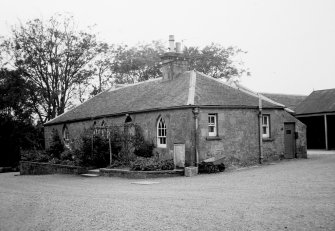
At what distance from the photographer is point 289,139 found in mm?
22188

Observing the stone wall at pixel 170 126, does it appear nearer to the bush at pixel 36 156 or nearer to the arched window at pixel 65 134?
the bush at pixel 36 156

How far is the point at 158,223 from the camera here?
7.44m

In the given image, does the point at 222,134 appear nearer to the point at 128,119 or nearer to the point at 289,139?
the point at 289,139

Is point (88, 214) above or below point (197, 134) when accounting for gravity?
below

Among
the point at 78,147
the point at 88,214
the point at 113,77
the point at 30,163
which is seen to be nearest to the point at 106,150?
the point at 78,147

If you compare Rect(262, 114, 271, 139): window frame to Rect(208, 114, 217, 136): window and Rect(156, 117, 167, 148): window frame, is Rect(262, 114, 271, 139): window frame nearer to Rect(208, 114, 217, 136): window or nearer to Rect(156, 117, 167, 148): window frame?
Rect(208, 114, 217, 136): window

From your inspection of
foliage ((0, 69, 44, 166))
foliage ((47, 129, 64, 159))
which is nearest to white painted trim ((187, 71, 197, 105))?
foliage ((47, 129, 64, 159))

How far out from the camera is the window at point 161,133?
1985 centimetres

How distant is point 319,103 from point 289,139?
8962mm

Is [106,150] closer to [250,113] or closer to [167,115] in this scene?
[167,115]

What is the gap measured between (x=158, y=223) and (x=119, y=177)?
10.5 m

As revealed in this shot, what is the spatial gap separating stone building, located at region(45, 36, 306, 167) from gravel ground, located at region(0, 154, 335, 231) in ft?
17.6

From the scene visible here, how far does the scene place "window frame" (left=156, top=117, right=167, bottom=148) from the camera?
1980 centimetres

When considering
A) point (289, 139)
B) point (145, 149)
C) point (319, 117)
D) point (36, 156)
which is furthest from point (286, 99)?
point (36, 156)
